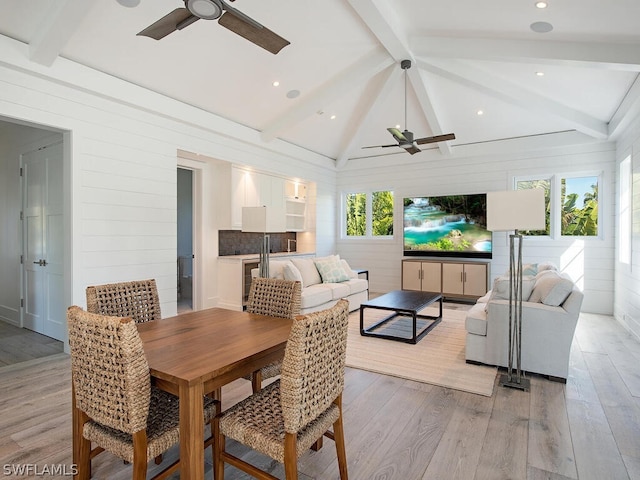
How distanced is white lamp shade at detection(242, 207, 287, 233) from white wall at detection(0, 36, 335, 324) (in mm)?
998

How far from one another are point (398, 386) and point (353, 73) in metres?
3.92

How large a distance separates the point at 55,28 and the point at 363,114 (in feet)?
14.6

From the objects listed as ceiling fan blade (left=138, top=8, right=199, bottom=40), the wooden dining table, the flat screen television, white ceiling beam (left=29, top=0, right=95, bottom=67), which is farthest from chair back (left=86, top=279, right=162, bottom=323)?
the flat screen television

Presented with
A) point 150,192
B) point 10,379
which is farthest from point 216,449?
point 150,192

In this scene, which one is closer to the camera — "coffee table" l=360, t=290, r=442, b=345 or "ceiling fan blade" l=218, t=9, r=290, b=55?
"ceiling fan blade" l=218, t=9, r=290, b=55

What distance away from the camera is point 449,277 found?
684cm

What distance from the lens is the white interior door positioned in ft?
14.4

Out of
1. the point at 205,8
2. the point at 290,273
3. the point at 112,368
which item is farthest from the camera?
the point at 290,273

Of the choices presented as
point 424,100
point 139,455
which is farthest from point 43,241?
point 424,100

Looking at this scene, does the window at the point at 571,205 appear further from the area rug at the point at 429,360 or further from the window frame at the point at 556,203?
the area rug at the point at 429,360

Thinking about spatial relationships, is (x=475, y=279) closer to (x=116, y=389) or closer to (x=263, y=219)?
(x=263, y=219)

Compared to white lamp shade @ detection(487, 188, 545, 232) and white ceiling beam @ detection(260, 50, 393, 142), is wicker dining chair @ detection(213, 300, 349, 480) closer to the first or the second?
white lamp shade @ detection(487, 188, 545, 232)

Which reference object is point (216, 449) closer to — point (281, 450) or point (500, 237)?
point (281, 450)

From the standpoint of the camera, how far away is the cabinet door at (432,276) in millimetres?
6936
